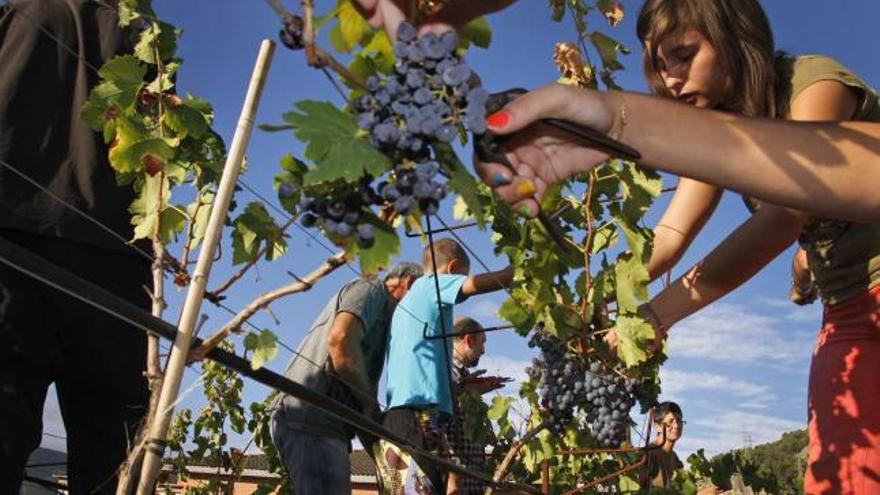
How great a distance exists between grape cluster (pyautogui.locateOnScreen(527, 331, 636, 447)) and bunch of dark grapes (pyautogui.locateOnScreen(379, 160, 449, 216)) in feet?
7.09

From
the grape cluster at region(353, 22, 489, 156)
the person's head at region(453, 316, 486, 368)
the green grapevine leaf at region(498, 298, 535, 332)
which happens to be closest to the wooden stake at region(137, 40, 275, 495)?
the grape cluster at region(353, 22, 489, 156)

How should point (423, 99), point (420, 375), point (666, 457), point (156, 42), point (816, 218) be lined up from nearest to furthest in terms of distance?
1. point (423, 99)
2. point (816, 218)
3. point (156, 42)
4. point (420, 375)
5. point (666, 457)

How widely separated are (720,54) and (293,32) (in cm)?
124

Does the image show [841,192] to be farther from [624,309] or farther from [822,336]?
[624,309]

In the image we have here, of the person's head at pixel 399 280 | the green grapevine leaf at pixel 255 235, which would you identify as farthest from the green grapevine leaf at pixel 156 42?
the person's head at pixel 399 280

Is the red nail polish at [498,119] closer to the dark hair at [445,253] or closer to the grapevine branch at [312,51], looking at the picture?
the grapevine branch at [312,51]

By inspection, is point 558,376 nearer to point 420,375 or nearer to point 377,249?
point 420,375

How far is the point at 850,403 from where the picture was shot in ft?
6.49

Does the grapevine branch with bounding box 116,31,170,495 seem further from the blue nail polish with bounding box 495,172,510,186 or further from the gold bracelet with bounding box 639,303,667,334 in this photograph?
the gold bracelet with bounding box 639,303,667,334

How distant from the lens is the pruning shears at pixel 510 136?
1.14 m

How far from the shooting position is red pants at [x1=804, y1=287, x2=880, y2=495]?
1.96 metres

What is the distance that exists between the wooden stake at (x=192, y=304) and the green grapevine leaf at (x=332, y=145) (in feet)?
2.09

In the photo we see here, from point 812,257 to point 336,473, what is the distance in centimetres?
253

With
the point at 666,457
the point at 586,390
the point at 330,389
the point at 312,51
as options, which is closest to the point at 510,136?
the point at 312,51
